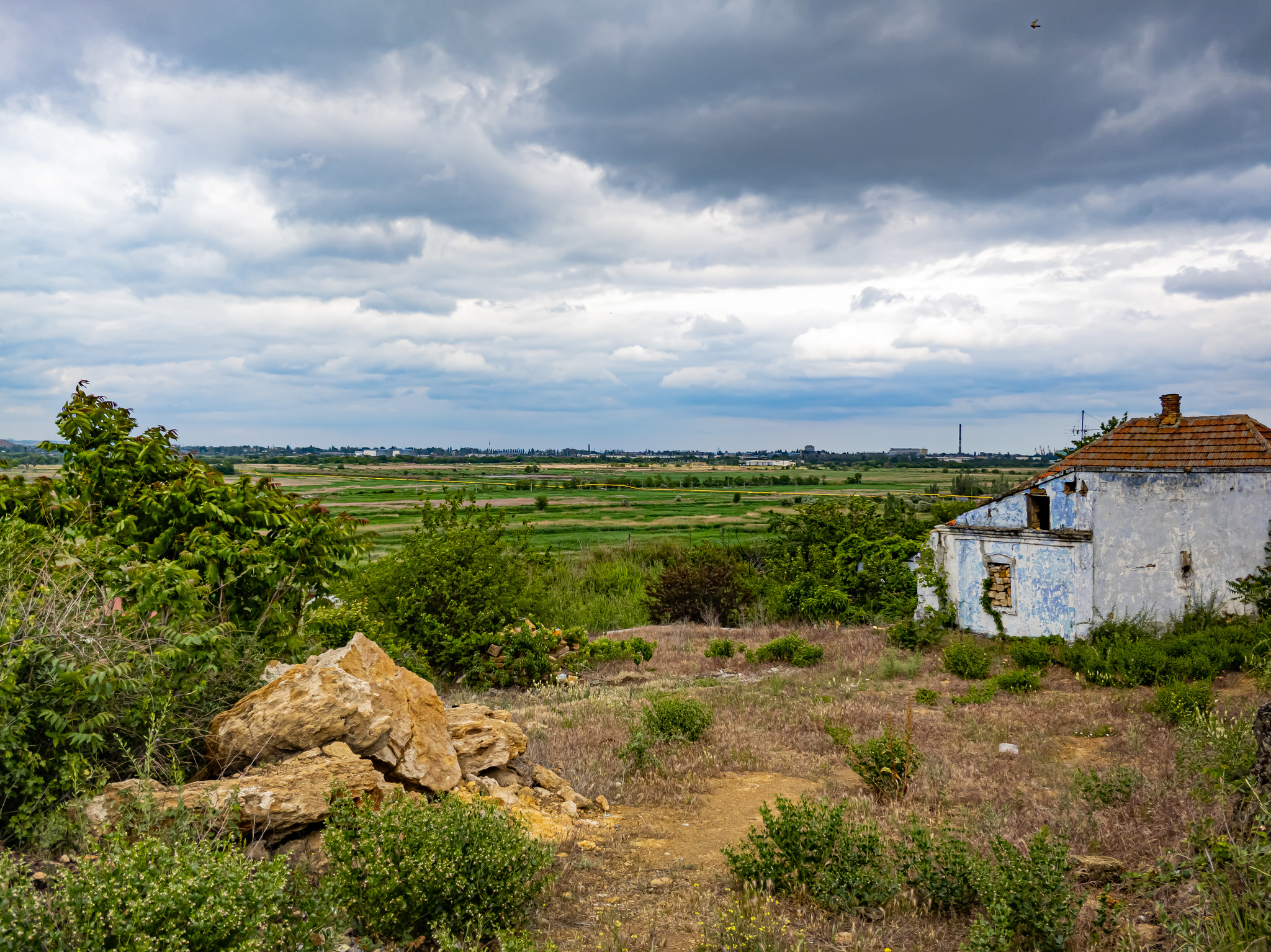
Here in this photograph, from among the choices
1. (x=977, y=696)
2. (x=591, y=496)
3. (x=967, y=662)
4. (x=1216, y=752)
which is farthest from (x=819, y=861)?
(x=591, y=496)

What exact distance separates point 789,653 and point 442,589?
8.12m

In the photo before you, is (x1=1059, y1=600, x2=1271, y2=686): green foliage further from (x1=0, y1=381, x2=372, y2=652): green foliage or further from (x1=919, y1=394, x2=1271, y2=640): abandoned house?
(x1=0, y1=381, x2=372, y2=652): green foliage

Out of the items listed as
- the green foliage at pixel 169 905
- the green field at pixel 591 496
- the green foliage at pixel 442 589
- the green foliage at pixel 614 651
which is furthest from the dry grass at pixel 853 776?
the green field at pixel 591 496

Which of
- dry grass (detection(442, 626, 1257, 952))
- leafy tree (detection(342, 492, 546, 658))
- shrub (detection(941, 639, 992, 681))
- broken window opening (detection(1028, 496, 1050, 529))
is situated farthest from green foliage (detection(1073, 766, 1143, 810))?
broken window opening (detection(1028, 496, 1050, 529))

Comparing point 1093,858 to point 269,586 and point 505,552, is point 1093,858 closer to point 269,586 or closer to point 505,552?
point 269,586

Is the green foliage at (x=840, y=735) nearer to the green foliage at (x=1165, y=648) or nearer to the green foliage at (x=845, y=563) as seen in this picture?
the green foliage at (x=1165, y=648)

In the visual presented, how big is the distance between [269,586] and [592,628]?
2011 cm

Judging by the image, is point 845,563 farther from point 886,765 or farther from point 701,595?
point 886,765

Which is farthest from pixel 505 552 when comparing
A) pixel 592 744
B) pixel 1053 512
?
pixel 1053 512

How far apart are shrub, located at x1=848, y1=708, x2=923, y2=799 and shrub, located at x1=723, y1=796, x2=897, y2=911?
80.7 inches

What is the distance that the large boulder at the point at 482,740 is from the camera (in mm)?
7773

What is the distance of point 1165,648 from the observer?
14125 millimetres

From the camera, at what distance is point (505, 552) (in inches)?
698

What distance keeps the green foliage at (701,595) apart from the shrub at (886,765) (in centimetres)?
1828
